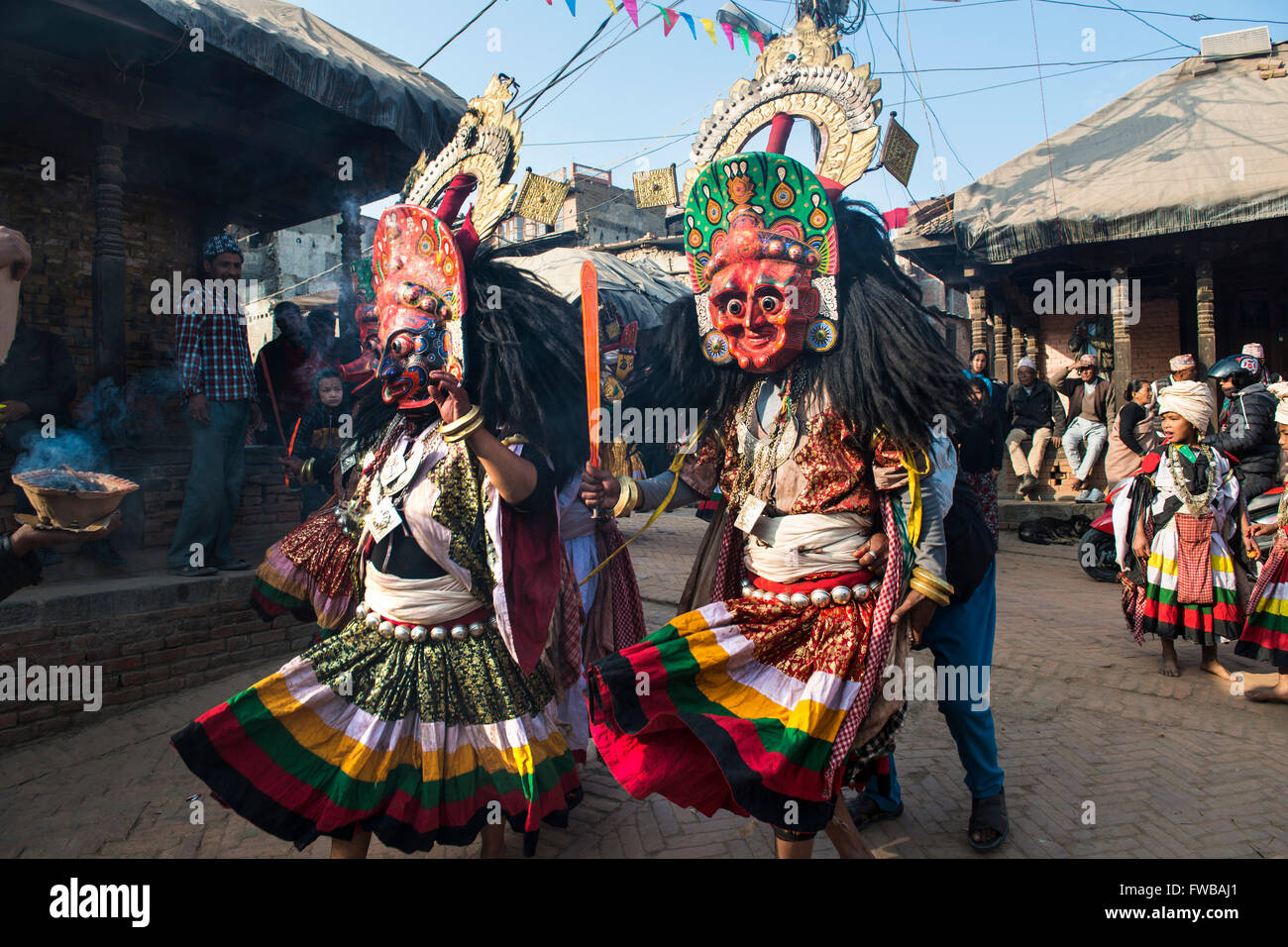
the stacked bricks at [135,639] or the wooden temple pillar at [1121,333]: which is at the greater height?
the wooden temple pillar at [1121,333]

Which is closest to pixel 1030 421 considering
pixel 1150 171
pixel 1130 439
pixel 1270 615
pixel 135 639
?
pixel 1130 439

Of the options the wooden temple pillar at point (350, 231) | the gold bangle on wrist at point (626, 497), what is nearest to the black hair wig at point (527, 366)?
the gold bangle on wrist at point (626, 497)

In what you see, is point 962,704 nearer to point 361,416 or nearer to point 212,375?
point 361,416

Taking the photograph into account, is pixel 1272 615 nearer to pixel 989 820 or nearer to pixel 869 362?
pixel 989 820

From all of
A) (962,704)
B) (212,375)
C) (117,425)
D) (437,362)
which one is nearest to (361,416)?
(437,362)

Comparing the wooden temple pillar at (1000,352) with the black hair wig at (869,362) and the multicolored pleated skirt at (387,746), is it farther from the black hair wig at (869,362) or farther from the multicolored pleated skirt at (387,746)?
the multicolored pleated skirt at (387,746)

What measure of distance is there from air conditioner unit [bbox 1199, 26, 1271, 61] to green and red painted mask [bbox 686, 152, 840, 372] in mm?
13095

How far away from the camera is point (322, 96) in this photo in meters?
6.33

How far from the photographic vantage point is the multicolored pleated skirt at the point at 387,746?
2.46 m

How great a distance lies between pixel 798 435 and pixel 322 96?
5.51 metres

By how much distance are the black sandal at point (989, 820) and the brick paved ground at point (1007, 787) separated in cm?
7

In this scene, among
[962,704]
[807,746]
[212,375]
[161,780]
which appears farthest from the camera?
[212,375]

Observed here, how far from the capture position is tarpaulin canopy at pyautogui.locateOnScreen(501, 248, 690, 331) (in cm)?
Answer: 948

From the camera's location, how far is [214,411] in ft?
17.9
